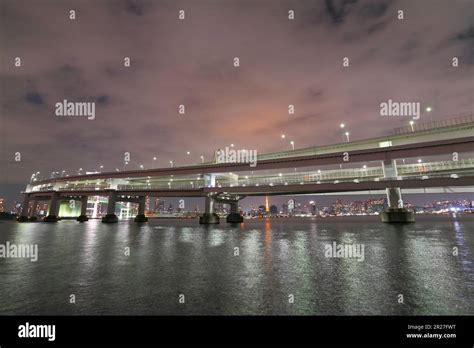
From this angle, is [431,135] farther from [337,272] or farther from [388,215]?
[337,272]

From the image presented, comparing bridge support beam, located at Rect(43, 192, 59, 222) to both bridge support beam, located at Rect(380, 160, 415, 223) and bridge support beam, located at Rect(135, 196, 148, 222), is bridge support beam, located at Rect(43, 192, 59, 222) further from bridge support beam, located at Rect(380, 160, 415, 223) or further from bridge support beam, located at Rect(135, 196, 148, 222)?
bridge support beam, located at Rect(380, 160, 415, 223)

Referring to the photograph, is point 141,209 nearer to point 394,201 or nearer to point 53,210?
point 53,210

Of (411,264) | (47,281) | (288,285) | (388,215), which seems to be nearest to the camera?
(288,285)

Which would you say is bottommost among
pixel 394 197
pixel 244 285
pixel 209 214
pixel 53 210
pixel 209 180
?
pixel 209 214

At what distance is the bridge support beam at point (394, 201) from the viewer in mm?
52469

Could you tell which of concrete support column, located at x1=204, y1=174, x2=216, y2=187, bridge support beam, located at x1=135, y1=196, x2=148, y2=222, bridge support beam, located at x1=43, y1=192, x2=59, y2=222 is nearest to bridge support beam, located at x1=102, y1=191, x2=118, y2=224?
bridge support beam, located at x1=135, y1=196, x2=148, y2=222

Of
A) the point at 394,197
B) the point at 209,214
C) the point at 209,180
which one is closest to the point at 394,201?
the point at 394,197

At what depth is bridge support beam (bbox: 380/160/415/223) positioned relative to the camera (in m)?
52.5

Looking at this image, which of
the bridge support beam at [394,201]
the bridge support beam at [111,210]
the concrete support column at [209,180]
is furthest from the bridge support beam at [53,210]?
the bridge support beam at [394,201]

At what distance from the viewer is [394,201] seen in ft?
175
